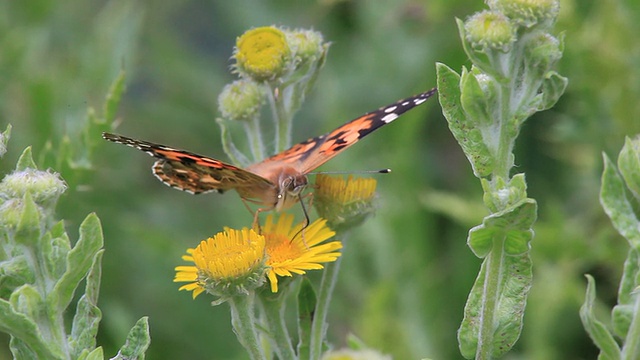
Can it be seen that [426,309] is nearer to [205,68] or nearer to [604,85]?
[604,85]

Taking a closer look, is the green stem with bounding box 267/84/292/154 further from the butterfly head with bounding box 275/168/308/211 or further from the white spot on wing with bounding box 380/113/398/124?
the white spot on wing with bounding box 380/113/398/124

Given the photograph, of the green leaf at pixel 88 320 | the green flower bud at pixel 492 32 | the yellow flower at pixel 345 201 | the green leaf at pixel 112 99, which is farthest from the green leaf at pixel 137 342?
the green leaf at pixel 112 99

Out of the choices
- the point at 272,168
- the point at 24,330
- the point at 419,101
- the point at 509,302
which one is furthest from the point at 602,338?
the point at 24,330

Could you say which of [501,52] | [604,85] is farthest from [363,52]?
[501,52]

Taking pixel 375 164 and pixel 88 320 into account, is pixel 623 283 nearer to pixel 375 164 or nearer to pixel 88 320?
pixel 88 320

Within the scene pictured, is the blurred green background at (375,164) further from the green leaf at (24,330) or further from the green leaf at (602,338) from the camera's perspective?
the green leaf at (602,338)

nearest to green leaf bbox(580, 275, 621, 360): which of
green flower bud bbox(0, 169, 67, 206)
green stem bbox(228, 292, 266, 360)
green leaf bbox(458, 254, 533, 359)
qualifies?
green leaf bbox(458, 254, 533, 359)
